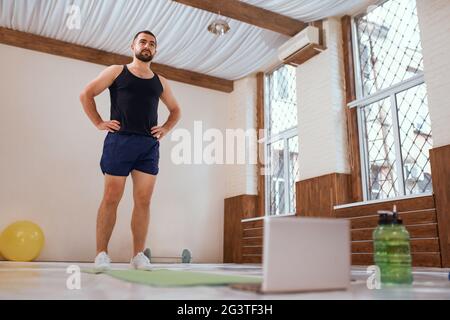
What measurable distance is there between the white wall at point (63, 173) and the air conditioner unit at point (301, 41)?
2.17 metres

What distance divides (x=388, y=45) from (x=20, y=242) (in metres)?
4.47

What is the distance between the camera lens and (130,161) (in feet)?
7.48

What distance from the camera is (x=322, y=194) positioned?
4734mm

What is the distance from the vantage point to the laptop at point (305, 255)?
33.9 inches

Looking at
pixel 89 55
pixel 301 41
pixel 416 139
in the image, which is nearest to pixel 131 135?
pixel 416 139

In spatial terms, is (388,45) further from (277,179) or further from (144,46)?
(144,46)

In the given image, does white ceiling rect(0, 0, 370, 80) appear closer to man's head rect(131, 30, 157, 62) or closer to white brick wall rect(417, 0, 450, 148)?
white brick wall rect(417, 0, 450, 148)

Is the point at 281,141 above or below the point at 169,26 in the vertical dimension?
below

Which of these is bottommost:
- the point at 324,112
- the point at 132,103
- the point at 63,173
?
the point at 132,103

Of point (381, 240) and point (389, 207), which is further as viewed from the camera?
point (389, 207)

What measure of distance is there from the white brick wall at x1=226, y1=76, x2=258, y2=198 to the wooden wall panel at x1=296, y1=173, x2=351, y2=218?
1.26m

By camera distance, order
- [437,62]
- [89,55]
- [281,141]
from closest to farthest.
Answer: [437,62]
[89,55]
[281,141]

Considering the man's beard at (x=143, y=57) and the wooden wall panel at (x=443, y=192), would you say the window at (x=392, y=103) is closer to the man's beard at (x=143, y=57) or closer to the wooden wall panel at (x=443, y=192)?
the wooden wall panel at (x=443, y=192)
